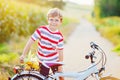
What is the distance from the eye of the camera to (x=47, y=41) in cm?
571

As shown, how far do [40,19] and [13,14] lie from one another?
6856 mm

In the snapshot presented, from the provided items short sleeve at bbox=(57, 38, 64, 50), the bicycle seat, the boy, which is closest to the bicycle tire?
the bicycle seat

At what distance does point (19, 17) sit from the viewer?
14586 millimetres

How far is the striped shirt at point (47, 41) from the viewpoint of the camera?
225 inches

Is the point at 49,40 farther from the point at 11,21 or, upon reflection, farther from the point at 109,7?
the point at 109,7

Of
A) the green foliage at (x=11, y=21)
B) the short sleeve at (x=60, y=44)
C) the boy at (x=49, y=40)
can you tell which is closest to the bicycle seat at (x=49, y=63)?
the boy at (x=49, y=40)

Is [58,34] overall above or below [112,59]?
above

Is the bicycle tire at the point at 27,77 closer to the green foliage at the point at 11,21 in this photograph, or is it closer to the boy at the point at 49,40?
the boy at the point at 49,40

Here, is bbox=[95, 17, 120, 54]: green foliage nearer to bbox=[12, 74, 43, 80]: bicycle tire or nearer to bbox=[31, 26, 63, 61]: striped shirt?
bbox=[31, 26, 63, 61]: striped shirt

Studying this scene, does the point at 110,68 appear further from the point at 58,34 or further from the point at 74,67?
the point at 58,34

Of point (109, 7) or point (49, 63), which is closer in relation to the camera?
point (49, 63)

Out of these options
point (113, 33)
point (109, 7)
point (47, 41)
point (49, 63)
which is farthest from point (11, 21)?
point (109, 7)

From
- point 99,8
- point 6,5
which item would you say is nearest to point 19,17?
point 6,5

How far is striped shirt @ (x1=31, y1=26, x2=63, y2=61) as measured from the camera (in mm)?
5703
